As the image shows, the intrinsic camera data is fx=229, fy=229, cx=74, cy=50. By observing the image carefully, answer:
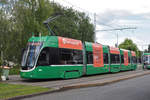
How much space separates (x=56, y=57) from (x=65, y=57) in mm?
1160

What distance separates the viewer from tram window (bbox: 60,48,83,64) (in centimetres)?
1792

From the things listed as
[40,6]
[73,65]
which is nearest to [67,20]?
[40,6]

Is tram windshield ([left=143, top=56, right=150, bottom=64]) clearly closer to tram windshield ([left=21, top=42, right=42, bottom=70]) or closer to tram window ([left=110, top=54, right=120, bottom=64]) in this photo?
tram window ([left=110, top=54, right=120, bottom=64])

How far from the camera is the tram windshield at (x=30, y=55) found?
1591 centimetres

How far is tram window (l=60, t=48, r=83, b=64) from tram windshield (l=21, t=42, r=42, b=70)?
2.26m

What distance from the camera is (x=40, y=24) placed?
28.3 metres

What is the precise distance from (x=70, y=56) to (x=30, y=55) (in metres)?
3.85

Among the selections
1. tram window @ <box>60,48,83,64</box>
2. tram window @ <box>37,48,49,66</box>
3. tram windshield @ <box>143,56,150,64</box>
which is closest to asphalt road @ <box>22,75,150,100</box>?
tram window @ <box>37,48,49,66</box>

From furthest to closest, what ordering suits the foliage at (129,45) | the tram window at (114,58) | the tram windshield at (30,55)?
the foliage at (129,45) < the tram window at (114,58) < the tram windshield at (30,55)

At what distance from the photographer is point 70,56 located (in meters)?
18.8

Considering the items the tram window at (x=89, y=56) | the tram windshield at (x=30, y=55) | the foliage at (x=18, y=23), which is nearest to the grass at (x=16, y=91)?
the tram windshield at (x=30, y=55)

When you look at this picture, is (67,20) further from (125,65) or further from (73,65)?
(73,65)

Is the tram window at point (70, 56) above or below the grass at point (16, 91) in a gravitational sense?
above

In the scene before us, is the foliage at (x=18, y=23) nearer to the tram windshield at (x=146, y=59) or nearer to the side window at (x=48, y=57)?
the side window at (x=48, y=57)
